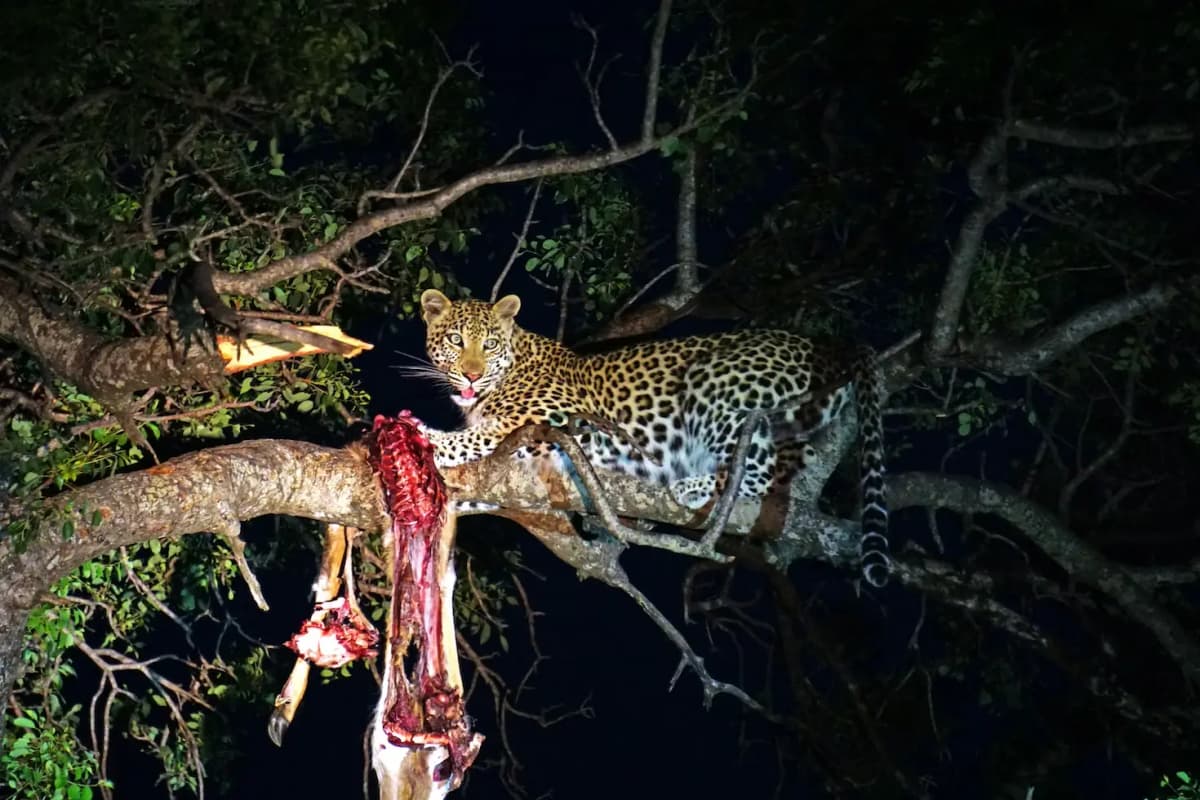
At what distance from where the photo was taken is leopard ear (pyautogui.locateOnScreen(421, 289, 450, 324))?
19.9 feet

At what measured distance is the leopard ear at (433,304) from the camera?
19.9ft

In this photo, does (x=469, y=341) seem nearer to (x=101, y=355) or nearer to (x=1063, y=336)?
(x=101, y=355)

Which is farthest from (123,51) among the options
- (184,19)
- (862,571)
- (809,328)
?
(809,328)

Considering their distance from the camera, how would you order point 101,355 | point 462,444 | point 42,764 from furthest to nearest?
1. point 462,444
2. point 42,764
3. point 101,355

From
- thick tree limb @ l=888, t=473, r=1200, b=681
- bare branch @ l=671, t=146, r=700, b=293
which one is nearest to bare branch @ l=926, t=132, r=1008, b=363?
thick tree limb @ l=888, t=473, r=1200, b=681

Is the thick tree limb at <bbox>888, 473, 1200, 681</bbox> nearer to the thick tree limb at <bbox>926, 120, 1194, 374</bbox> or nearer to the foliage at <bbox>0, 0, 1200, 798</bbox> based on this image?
the foliage at <bbox>0, 0, 1200, 798</bbox>

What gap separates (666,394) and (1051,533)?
1.49 m

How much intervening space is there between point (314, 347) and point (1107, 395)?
3.69 metres

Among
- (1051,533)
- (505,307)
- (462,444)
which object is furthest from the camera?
(505,307)

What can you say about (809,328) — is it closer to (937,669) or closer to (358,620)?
(937,669)

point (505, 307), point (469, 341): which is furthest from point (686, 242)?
point (469, 341)

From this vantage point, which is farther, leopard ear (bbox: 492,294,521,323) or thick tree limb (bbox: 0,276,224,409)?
leopard ear (bbox: 492,294,521,323)

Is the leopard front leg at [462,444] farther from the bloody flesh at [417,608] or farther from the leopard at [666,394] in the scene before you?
the bloody flesh at [417,608]

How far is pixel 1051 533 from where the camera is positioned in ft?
19.5
